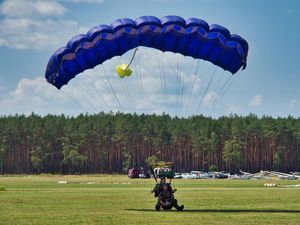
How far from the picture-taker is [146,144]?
15962 cm

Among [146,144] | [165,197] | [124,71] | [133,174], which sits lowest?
[165,197]

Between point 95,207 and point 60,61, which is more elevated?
point 60,61

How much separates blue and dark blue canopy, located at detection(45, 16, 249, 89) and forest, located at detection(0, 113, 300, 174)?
375 feet

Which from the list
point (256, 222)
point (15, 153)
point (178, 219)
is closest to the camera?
point (256, 222)

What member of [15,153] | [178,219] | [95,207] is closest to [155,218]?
[178,219]

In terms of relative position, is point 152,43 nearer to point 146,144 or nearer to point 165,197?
point 165,197

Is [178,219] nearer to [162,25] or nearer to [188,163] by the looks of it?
[162,25]

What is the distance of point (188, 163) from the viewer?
15388 cm

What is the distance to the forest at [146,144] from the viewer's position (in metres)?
152

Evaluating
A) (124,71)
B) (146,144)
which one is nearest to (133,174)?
(146,144)

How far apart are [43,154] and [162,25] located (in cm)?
12974

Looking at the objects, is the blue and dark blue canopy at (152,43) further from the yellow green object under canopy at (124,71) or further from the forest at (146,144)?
the forest at (146,144)

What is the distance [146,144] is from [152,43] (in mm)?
127699

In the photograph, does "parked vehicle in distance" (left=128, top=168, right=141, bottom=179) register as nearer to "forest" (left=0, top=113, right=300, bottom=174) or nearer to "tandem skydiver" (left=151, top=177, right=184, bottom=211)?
"forest" (left=0, top=113, right=300, bottom=174)
